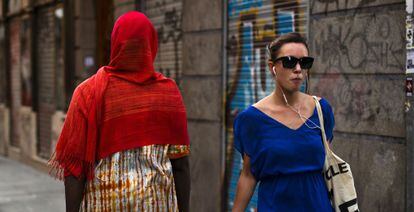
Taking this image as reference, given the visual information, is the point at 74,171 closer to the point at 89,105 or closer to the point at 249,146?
the point at 89,105

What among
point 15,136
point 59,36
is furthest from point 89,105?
point 15,136

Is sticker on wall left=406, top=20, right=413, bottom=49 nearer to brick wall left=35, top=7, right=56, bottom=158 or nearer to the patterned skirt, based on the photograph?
the patterned skirt

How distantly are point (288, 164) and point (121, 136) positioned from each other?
801 mm

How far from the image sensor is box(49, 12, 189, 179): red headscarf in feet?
9.95

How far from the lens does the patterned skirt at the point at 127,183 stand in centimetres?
305

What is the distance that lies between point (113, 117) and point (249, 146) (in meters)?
0.67

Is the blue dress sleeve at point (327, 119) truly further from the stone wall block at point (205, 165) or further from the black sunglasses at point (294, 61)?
the stone wall block at point (205, 165)

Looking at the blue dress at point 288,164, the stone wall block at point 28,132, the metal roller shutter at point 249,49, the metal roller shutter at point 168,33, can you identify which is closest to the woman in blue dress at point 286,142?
the blue dress at point 288,164

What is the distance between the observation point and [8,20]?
16219 mm

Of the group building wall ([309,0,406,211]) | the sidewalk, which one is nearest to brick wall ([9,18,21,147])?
the sidewalk

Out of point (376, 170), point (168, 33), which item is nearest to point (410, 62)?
point (376, 170)

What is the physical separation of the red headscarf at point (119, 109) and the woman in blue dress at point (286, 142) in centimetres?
42

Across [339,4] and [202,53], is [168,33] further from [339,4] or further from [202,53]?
[339,4]

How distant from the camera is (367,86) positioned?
15.3ft
